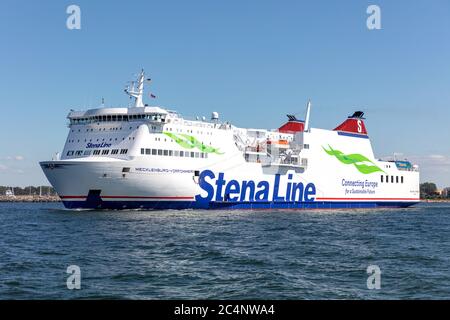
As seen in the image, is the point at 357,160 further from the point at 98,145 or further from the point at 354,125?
the point at 98,145

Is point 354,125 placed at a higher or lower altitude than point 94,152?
higher

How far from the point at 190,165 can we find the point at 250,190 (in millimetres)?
7250

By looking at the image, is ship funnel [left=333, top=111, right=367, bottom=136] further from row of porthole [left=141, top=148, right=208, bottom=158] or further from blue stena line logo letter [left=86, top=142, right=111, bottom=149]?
blue stena line logo letter [left=86, top=142, right=111, bottom=149]

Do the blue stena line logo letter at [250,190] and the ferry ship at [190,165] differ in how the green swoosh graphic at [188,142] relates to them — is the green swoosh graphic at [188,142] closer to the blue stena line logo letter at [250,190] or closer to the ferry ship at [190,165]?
the ferry ship at [190,165]

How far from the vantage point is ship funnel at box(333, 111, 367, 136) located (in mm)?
58088

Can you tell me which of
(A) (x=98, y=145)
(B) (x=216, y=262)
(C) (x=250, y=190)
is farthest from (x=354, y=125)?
(B) (x=216, y=262)

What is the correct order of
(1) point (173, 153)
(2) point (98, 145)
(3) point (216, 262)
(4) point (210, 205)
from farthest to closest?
(4) point (210, 205)
(2) point (98, 145)
(1) point (173, 153)
(3) point (216, 262)

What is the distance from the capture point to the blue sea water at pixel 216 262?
1262 cm

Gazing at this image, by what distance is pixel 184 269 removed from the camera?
1538 cm

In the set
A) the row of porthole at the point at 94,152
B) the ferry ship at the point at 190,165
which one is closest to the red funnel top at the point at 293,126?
the ferry ship at the point at 190,165

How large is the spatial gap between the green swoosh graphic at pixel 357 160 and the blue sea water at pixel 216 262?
26.7 m

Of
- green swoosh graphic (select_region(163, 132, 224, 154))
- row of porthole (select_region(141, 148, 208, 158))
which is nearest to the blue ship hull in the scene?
row of porthole (select_region(141, 148, 208, 158))

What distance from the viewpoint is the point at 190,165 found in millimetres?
40312
